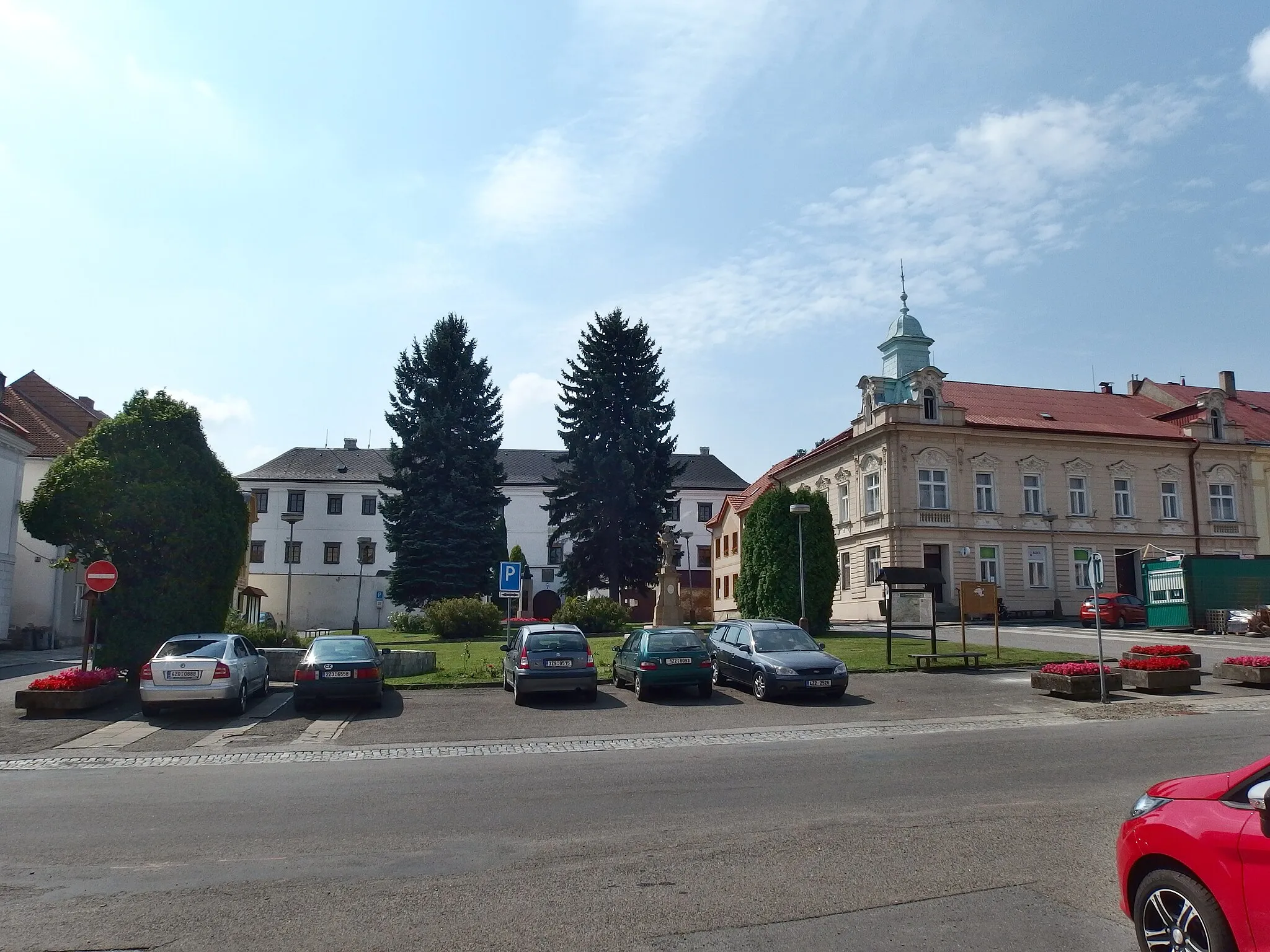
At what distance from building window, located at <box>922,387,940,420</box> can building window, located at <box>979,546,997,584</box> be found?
277 inches

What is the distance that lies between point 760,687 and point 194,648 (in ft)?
35.7

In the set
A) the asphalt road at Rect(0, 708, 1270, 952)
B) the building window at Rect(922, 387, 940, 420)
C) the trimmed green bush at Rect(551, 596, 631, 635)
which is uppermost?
the building window at Rect(922, 387, 940, 420)

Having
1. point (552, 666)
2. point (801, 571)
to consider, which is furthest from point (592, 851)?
point (801, 571)

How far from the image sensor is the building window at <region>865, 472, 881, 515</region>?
157 ft

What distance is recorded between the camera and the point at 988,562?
153ft

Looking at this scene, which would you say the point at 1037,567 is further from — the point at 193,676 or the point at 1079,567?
the point at 193,676

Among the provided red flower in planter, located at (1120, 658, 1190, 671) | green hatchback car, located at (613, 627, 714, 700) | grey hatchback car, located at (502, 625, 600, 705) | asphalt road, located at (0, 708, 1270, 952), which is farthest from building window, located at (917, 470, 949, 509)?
asphalt road, located at (0, 708, 1270, 952)

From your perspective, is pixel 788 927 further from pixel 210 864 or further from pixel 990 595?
pixel 990 595

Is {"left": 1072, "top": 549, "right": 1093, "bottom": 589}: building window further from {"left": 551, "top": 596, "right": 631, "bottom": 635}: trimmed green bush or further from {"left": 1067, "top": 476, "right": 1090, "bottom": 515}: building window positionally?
{"left": 551, "top": 596, "right": 631, "bottom": 635}: trimmed green bush

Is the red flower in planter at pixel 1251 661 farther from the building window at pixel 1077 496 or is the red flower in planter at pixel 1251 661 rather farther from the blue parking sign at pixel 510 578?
the building window at pixel 1077 496

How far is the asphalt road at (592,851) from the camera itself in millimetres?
5754

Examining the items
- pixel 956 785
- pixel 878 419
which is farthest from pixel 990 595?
pixel 878 419

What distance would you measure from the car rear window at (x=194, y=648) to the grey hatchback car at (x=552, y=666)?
Answer: 18.3ft

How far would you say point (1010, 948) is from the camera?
533 centimetres
